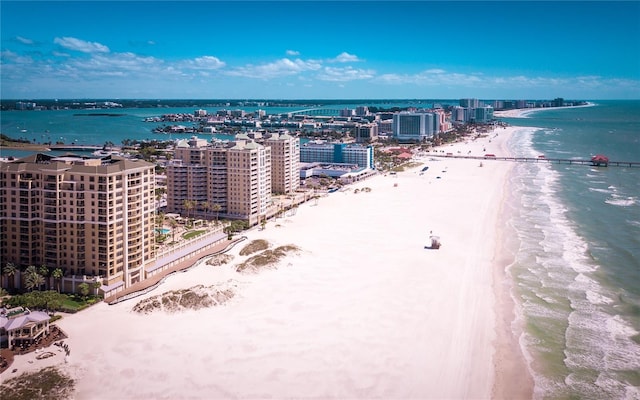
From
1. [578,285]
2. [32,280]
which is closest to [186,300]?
[32,280]

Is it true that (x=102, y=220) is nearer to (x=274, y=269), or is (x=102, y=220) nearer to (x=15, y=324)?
(x=15, y=324)

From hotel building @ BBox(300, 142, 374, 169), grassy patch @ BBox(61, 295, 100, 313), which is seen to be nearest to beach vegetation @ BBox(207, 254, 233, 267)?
grassy patch @ BBox(61, 295, 100, 313)

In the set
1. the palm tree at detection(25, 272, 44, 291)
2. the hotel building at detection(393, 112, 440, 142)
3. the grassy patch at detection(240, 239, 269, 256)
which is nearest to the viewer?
the palm tree at detection(25, 272, 44, 291)

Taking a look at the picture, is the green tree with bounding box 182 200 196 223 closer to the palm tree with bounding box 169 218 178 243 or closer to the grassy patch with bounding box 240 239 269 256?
the palm tree with bounding box 169 218 178 243

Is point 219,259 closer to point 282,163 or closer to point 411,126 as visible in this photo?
point 282,163

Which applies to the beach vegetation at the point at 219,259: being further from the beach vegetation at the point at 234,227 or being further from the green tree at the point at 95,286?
the green tree at the point at 95,286

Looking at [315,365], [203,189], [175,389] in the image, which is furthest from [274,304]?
[203,189]
